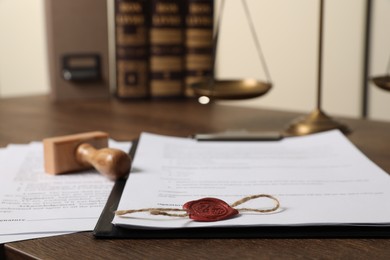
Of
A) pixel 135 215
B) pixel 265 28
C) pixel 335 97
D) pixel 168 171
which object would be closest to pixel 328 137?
pixel 168 171

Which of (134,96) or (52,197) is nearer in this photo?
(52,197)

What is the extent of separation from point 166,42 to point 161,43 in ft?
0.04

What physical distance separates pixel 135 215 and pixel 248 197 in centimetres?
11

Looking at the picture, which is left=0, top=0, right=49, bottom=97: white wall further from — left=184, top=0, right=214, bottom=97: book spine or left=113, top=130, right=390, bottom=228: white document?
left=113, top=130, right=390, bottom=228: white document

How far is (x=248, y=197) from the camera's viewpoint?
0.53 meters

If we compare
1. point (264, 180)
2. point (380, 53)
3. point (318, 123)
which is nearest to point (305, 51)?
point (380, 53)

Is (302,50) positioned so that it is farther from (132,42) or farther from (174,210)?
(174,210)

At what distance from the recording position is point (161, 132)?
37.7 inches

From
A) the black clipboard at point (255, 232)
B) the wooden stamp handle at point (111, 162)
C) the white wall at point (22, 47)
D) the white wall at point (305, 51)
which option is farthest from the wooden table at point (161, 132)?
the white wall at point (22, 47)

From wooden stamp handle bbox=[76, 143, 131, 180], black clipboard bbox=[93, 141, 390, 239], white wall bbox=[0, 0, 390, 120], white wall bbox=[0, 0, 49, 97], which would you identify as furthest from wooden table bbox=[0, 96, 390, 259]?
white wall bbox=[0, 0, 49, 97]

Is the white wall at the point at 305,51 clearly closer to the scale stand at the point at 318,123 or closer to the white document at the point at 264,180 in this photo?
the scale stand at the point at 318,123

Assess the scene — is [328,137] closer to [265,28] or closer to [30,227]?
[30,227]

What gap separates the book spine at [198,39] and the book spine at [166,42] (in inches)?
0.5

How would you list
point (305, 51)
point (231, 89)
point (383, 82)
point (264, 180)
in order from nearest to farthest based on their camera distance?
point (264, 180) → point (383, 82) → point (231, 89) → point (305, 51)
